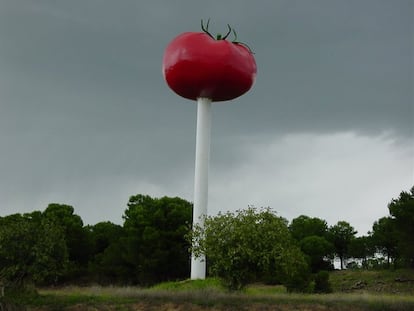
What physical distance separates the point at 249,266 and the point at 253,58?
1397cm

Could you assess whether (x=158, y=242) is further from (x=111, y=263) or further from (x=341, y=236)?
(x=341, y=236)

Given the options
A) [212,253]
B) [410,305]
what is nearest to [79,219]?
[212,253]

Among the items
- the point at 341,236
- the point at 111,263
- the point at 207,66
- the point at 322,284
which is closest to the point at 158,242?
the point at 111,263

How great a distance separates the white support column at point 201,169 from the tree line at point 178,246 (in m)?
1.99

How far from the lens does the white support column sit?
32781mm

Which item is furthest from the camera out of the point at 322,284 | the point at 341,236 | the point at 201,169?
the point at 341,236

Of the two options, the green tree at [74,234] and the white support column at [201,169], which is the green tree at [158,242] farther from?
the white support column at [201,169]

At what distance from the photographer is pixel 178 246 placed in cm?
4469

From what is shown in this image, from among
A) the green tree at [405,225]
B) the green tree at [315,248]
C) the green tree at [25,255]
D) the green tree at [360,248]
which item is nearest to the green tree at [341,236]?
the green tree at [360,248]

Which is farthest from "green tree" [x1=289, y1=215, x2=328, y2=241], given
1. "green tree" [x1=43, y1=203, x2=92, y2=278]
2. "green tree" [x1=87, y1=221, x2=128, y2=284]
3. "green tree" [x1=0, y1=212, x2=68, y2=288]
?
"green tree" [x1=0, y1=212, x2=68, y2=288]

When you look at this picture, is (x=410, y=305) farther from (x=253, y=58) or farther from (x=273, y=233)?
(x=253, y=58)

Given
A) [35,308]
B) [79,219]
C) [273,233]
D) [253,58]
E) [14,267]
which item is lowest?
[35,308]

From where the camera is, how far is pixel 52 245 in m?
23.2

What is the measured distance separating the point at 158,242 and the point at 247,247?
65.6 feet
